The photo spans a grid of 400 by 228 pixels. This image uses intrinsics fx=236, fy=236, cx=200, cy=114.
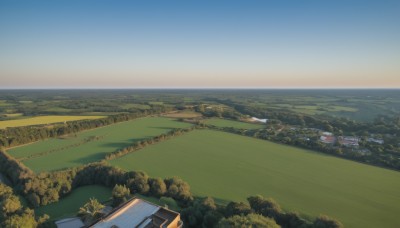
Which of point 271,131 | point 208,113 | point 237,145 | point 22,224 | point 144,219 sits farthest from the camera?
point 208,113

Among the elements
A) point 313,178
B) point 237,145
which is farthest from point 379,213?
point 237,145

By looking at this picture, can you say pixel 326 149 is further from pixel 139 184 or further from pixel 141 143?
pixel 141 143

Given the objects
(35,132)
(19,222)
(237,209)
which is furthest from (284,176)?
(35,132)

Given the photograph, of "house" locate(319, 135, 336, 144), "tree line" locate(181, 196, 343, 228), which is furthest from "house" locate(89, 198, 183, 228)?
"house" locate(319, 135, 336, 144)

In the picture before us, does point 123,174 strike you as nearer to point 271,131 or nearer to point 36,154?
point 36,154

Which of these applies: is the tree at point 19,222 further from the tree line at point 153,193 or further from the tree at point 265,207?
the tree at point 265,207

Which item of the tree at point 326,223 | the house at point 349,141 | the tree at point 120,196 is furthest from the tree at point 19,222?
the house at point 349,141
